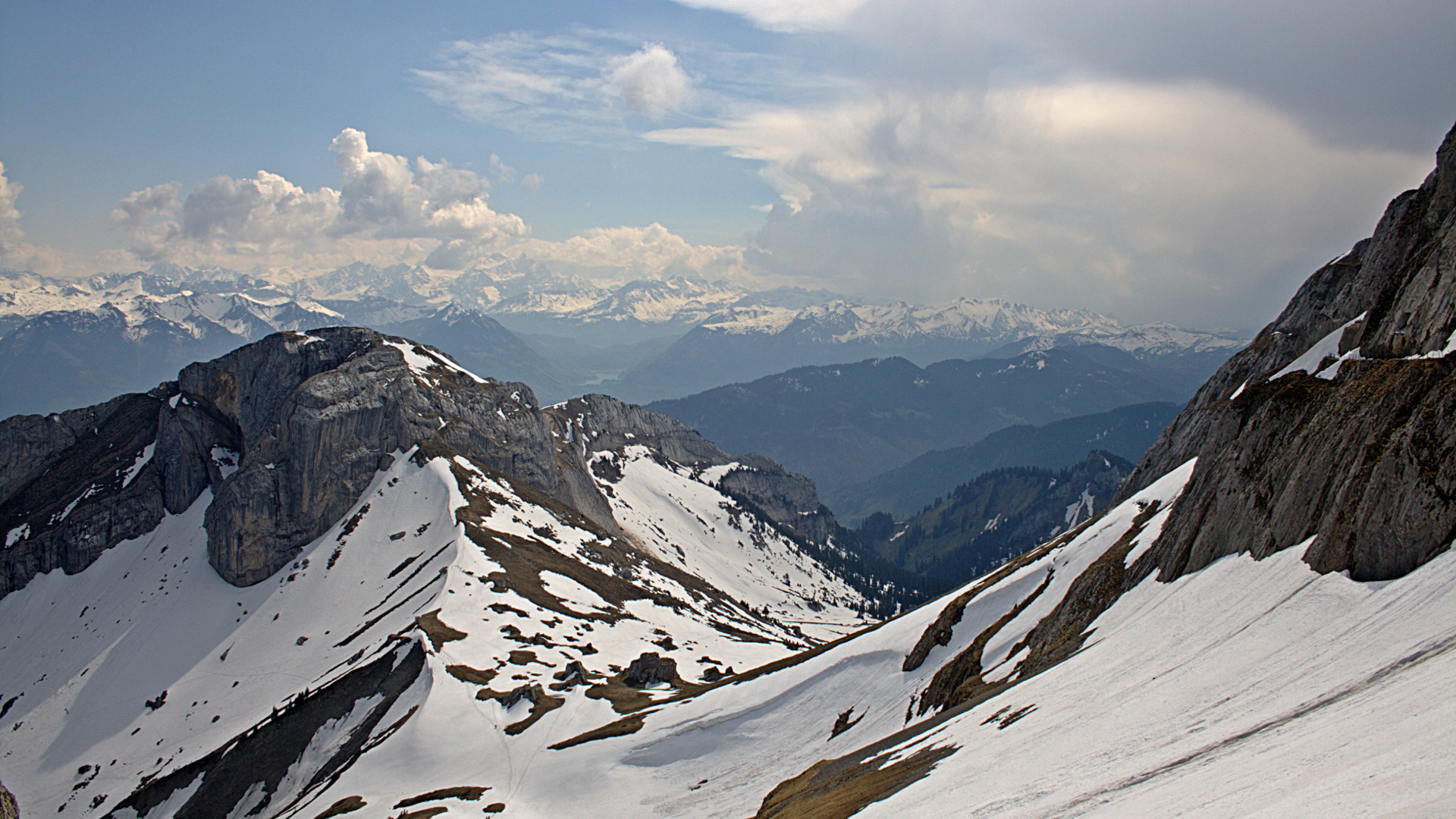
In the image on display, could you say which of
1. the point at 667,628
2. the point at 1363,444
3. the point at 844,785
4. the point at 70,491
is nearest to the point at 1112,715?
the point at 1363,444

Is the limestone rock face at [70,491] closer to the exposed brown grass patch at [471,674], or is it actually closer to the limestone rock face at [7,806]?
the exposed brown grass patch at [471,674]

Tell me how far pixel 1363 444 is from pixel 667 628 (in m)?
107

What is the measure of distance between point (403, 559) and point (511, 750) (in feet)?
240

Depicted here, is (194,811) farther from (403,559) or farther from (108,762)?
(403,559)

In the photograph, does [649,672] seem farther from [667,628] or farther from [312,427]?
[312,427]

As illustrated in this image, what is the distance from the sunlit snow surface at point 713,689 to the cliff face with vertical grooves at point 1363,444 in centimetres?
173

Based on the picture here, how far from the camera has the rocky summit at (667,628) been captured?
24.6 meters

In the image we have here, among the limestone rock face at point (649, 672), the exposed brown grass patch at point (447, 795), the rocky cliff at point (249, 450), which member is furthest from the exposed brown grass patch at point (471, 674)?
the rocky cliff at point (249, 450)

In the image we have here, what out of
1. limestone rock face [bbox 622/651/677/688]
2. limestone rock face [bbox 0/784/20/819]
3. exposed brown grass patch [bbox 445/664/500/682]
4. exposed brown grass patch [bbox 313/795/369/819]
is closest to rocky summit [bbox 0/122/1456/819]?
limestone rock face [bbox 622/651/677/688]

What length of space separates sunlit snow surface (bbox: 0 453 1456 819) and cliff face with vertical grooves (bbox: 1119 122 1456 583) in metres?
1.73

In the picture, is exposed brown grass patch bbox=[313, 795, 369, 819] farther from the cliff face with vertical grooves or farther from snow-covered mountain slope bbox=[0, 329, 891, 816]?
the cliff face with vertical grooves

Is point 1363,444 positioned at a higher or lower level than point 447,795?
higher

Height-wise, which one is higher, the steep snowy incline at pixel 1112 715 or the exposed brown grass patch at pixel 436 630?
the steep snowy incline at pixel 1112 715

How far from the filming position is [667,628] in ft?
405
